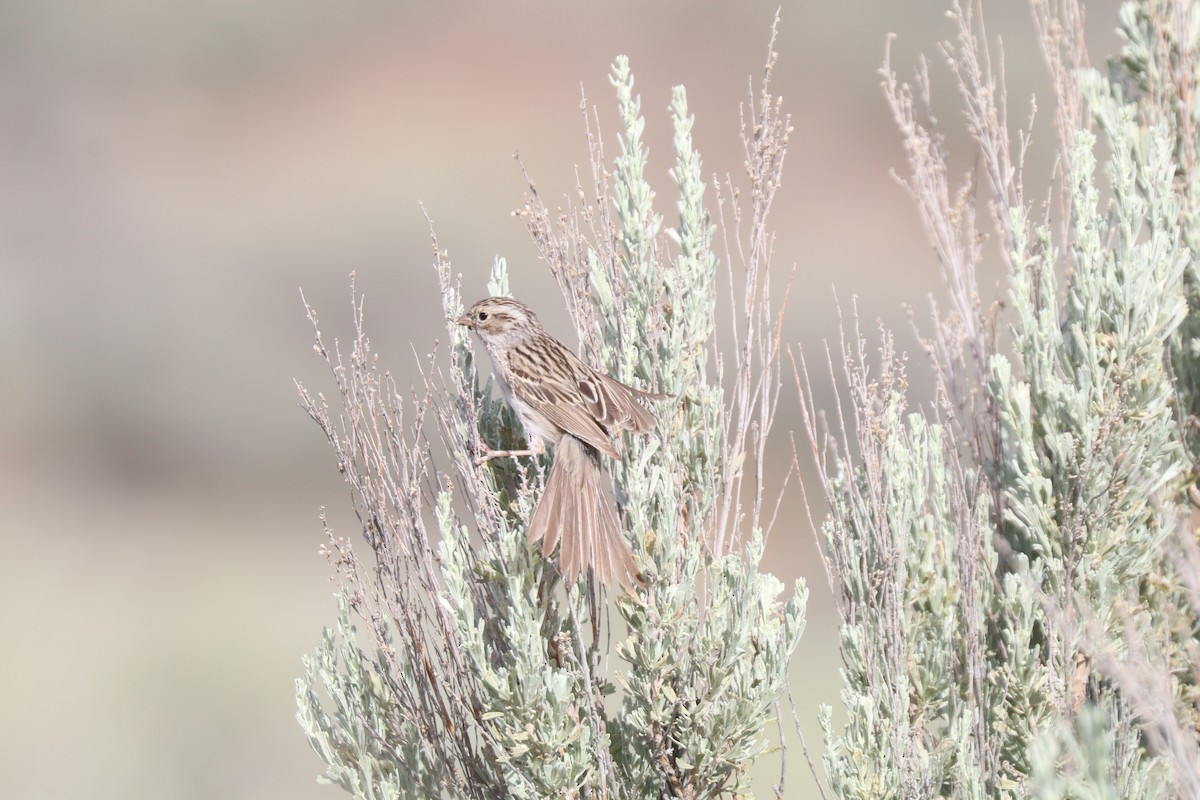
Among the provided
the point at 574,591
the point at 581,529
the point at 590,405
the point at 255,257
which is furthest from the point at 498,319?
the point at 255,257

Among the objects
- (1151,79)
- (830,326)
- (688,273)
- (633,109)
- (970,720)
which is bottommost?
(970,720)

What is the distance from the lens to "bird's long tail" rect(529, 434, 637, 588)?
375 centimetres

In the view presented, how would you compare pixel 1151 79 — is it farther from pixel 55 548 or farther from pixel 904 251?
pixel 55 548

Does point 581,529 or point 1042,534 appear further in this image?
point 1042,534

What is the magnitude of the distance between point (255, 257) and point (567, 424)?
15.3 m

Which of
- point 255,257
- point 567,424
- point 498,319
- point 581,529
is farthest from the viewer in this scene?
point 255,257

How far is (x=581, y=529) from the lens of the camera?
3793mm

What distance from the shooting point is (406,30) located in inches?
893

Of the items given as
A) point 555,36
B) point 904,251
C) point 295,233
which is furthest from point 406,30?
point 904,251

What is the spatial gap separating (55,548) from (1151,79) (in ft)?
51.9

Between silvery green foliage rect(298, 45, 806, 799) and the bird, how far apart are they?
91mm

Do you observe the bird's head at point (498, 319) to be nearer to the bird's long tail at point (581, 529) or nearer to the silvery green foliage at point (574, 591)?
the silvery green foliage at point (574, 591)

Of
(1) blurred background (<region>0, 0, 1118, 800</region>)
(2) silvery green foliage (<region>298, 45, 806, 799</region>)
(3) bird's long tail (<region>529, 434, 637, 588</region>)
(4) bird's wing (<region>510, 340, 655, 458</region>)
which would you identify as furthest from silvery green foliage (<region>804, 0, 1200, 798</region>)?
(1) blurred background (<region>0, 0, 1118, 800</region>)

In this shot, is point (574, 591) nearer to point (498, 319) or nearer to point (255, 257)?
point (498, 319)
